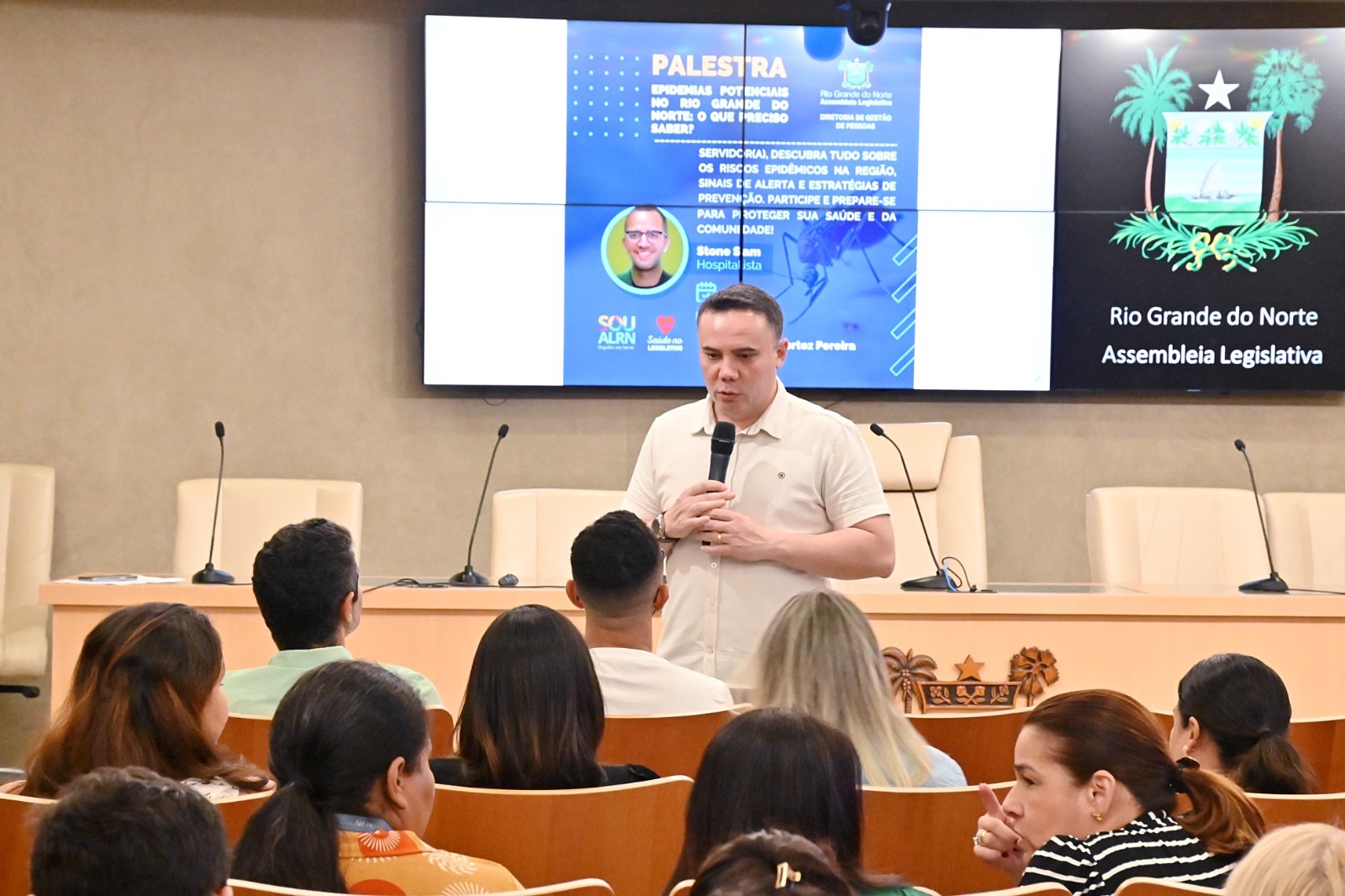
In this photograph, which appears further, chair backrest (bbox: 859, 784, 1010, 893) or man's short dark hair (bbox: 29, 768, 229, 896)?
chair backrest (bbox: 859, 784, 1010, 893)

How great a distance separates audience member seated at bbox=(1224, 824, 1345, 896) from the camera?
3.79ft

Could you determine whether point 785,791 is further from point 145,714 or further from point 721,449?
point 721,449

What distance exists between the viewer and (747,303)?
3055mm

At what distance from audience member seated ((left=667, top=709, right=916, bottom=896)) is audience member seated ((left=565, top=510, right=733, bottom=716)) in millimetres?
948

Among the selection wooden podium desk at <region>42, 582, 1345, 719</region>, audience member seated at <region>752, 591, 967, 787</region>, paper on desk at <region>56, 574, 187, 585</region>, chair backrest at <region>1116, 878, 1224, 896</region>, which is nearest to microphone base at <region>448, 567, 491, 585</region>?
wooden podium desk at <region>42, 582, 1345, 719</region>

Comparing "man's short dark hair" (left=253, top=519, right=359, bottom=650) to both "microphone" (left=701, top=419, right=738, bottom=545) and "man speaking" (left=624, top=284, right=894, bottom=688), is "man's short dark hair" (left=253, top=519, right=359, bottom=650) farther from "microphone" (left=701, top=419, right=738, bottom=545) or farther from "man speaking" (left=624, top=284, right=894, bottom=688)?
"microphone" (left=701, top=419, right=738, bottom=545)

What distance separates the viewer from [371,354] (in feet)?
19.4

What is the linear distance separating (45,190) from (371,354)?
1527 mm

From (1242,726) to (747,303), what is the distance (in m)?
1.35

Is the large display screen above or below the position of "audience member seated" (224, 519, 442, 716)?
above

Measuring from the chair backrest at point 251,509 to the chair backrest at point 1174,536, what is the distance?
9.23 feet

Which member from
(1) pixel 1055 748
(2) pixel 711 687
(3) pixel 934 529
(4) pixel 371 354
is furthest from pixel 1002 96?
(1) pixel 1055 748

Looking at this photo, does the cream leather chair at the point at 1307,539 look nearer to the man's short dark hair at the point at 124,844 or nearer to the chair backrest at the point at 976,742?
the chair backrest at the point at 976,742

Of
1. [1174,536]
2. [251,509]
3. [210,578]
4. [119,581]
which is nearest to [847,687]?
[210,578]
